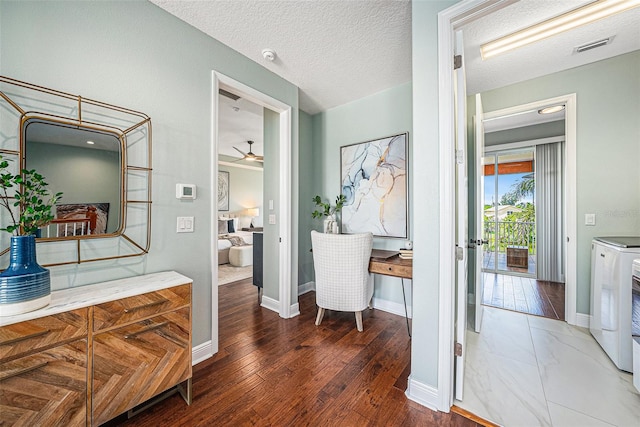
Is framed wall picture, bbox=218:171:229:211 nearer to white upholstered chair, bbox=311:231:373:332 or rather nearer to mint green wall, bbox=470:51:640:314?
white upholstered chair, bbox=311:231:373:332

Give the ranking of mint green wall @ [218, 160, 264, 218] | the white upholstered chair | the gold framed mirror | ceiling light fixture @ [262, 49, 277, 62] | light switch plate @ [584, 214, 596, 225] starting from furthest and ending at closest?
mint green wall @ [218, 160, 264, 218] → light switch plate @ [584, 214, 596, 225] → the white upholstered chair → ceiling light fixture @ [262, 49, 277, 62] → the gold framed mirror

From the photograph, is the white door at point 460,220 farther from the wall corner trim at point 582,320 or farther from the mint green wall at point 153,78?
the wall corner trim at point 582,320

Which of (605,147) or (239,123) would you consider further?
(239,123)

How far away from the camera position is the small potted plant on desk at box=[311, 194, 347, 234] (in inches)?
126

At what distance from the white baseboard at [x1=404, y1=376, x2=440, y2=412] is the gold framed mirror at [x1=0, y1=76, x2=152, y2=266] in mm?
1975

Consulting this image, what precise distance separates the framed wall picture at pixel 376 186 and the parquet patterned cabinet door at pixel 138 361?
2.21 m

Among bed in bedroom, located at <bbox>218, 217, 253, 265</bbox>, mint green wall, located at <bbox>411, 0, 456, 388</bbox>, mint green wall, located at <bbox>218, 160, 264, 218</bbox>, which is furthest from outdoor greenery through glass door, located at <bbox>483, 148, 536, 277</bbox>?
mint green wall, located at <bbox>218, 160, 264, 218</bbox>

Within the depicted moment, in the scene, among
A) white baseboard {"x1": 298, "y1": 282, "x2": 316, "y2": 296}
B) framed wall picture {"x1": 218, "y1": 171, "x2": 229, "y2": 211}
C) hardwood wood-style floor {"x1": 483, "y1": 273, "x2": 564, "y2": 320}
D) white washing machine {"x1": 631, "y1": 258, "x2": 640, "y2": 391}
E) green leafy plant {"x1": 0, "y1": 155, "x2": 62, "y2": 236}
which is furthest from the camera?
framed wall picture {"x1": 218, "y1": 171, "x2": 229, "y2": 211}

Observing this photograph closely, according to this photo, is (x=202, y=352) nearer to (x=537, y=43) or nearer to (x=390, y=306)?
(x=390, y=306)

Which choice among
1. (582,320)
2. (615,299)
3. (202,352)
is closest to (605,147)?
(615,299)

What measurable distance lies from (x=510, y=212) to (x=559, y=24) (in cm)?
376

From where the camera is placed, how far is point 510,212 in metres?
4.87

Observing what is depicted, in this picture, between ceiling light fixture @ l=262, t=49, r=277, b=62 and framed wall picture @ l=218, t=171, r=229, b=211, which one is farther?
framed wall picture @ l=218, t=171, r=229, b=211

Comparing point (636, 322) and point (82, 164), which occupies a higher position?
point (82, 164)
